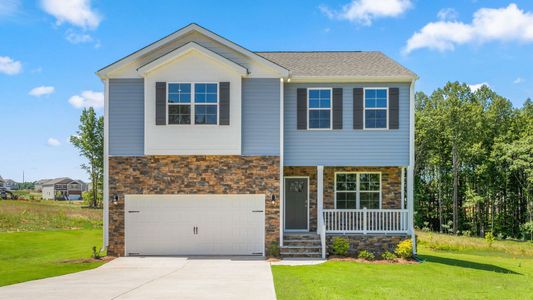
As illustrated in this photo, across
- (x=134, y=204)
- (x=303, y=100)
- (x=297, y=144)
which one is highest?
(x=303, y=100)

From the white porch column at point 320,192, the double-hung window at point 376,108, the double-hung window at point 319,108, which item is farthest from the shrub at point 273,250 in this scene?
the double-hung window at point 376,108

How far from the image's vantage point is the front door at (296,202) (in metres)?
18.0

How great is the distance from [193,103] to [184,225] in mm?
4315

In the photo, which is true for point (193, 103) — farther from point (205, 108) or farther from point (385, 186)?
point (385, 186)

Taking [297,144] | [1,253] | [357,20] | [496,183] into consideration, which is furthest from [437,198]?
[1,253]

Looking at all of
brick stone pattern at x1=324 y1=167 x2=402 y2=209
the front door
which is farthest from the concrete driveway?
brick stone pattern at x1=324 y1=167 x2=402 y2=209

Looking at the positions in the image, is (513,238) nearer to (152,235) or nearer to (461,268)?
(461,268)

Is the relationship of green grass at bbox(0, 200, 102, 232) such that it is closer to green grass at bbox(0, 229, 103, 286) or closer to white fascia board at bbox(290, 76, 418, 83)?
green grass at bbox(0, 229, 103, 286)

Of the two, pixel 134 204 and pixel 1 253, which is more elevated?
pixel 134 204

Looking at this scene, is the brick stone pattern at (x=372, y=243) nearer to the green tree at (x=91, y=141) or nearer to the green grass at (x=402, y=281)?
the green grass at (x=402, y=281)

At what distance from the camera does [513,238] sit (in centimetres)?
3616

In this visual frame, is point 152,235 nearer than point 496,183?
Yes

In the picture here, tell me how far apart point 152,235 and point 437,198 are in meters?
29.9

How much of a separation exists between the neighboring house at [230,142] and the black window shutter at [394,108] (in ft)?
0.12
